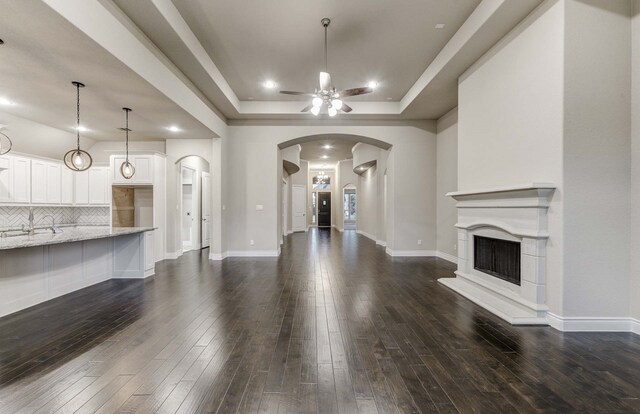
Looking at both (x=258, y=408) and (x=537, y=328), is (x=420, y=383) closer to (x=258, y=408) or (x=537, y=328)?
(x=258, y=408)

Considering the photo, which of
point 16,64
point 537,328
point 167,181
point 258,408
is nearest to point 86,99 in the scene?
point 16,64

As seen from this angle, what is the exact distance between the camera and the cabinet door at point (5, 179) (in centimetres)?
533

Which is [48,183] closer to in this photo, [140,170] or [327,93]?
[140,170]

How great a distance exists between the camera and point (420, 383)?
203cm

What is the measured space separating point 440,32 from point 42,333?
236 inches

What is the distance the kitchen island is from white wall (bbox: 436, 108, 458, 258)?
6.17 m

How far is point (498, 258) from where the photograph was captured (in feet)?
12.8

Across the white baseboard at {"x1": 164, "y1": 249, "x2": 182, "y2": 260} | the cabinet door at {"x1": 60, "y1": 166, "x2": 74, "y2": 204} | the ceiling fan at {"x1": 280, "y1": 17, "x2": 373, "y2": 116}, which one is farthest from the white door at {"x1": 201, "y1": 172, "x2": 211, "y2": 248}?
the ceiling fan at {"x1": 280, "y1": 17, "x2": 373, "y2": 116}

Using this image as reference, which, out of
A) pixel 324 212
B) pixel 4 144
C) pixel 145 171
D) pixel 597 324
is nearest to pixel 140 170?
pixel 145 171

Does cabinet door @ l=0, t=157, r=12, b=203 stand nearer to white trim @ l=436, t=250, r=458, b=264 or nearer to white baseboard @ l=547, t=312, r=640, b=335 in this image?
white baseboard @ l=547, t=312, r=640, b=335

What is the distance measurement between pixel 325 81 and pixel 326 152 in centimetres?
869

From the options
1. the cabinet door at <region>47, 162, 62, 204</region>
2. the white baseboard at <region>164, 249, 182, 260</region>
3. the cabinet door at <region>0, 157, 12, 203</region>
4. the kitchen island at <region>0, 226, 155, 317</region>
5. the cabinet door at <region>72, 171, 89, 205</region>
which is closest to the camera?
the kitchen island at <region>0, 226, 155, 317</region>

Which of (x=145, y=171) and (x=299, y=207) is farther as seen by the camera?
(x=299, y=207)

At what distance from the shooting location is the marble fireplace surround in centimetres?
305
